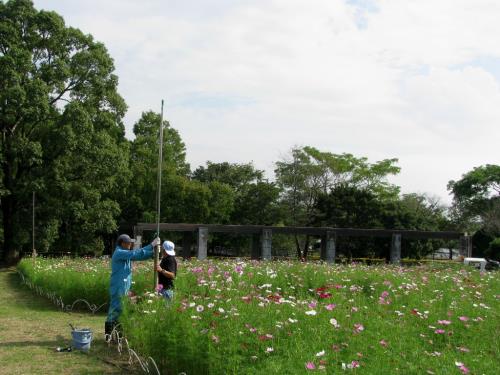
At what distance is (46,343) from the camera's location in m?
8.53

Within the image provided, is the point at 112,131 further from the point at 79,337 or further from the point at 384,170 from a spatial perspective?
the point at 384,170

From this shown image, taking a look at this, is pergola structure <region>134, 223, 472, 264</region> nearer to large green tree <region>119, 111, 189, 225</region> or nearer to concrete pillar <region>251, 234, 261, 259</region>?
concrete pillar <region>251, 234, 261, 259</region>

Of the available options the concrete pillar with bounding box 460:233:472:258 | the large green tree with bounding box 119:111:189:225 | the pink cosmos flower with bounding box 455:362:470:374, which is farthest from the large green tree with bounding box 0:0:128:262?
the pink cosmos flower with bounding box 455:362:470:374

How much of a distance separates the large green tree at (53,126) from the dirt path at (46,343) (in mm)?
13100

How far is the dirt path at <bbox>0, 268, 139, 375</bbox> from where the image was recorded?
7004mm

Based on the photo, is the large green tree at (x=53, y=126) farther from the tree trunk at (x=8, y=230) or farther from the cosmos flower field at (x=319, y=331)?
the cosmos flower field at (x=319, y=331)

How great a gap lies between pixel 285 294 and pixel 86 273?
251 inches

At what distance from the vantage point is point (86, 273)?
44.0ft

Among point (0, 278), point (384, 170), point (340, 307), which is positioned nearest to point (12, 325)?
point (340, 307)

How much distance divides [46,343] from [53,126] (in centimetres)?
1935

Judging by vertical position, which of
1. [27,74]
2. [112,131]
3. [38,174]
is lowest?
[38,174]

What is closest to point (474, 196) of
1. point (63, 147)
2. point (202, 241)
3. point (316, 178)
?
point (316, 178)

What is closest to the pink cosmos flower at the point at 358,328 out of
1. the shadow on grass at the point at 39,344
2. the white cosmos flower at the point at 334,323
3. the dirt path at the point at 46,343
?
the white cosmos flower at the point at 334,323

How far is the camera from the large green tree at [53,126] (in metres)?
25.0
